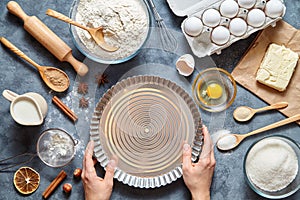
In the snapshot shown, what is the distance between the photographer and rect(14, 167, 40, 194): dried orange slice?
1798mm

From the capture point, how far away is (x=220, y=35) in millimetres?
1731

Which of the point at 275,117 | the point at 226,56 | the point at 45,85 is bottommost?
the point at 275,117

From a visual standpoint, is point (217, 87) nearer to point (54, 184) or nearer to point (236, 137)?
point (236, 137)

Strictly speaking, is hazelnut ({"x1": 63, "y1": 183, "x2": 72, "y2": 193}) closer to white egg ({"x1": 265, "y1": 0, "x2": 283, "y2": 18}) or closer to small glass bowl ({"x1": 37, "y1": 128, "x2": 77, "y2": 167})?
small glass bowl ({"x1": 37, "y1": 128, "x2": 77, "y2": 167})

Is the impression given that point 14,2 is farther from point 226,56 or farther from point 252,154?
point 252,154

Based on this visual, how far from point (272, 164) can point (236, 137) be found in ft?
0.57

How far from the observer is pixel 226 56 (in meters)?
1.83

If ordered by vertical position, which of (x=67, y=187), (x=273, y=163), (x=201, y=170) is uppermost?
(x=67, y=187)

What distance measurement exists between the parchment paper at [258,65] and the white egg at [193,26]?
221mm

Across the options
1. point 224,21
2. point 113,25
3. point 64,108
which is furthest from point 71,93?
point 224,21

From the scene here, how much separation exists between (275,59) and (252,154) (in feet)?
1.23

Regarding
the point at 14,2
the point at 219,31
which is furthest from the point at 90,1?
the point at 219,31

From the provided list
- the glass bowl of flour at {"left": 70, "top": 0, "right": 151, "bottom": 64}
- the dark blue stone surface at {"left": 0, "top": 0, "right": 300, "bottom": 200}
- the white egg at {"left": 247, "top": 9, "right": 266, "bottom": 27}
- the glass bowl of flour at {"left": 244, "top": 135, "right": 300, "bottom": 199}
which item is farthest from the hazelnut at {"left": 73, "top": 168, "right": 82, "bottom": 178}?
the white egg at {"left": 247, "top": 9, "right": 266, "bottom": 27}

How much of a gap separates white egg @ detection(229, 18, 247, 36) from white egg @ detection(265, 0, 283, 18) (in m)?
0.10
